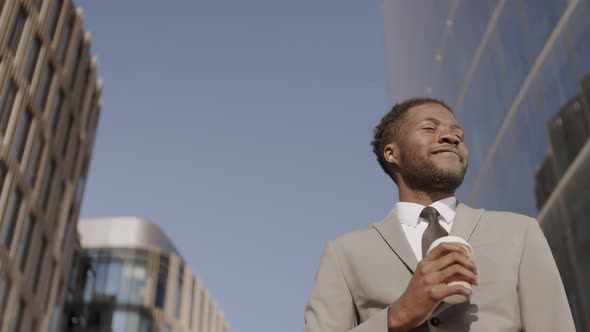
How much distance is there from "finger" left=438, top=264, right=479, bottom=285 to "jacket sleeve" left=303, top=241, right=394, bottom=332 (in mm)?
459

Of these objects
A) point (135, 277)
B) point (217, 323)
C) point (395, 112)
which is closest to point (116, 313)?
point (135, 277)

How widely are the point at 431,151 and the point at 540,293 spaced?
751 millimetres

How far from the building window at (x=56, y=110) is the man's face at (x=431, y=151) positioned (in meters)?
33.1

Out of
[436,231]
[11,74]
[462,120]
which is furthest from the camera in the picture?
[11,74]

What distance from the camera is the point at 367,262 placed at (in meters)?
2.94

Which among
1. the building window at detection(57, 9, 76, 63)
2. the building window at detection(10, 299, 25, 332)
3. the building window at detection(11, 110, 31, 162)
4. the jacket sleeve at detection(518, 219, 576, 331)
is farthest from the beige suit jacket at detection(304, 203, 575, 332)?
the building window at detection(57, 9, 76, 63)

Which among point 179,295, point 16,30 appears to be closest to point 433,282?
point 16,30

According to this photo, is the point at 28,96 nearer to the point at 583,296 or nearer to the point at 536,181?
the point at 536,181

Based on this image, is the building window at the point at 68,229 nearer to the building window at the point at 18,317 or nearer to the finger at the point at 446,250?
the building window at the point at 18,317

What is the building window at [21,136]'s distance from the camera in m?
29.2

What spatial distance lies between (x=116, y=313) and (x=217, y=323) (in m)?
20.1

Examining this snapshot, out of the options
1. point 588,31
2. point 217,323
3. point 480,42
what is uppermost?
point 480,42

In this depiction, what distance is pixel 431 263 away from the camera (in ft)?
8.09

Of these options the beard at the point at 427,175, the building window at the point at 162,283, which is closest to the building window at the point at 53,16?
the building window at the point at 162,283
